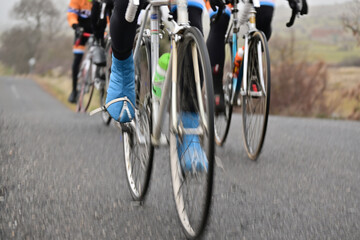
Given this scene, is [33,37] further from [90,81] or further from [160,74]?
[160,74]

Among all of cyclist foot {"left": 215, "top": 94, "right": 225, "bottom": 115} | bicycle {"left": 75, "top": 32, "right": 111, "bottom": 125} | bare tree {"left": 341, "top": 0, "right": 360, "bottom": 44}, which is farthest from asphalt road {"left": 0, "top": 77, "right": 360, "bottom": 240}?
bare tree {"left": 341, "top": 0, "right": 360, "bottom": 44}

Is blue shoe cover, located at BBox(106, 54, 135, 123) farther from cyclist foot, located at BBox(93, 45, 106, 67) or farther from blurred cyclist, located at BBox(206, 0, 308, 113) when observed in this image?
cyclist foot, located at BBox(93, 45, 106, 67)

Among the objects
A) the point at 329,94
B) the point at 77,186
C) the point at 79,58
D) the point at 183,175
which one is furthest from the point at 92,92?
the point at 329,94

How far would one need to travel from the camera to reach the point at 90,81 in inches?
299

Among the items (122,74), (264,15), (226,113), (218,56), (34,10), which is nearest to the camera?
(122,74)

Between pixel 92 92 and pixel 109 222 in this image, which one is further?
pixel 92 92

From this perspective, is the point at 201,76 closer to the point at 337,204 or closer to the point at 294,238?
the point at 294,238

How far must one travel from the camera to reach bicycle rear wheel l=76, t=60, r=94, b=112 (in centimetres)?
765

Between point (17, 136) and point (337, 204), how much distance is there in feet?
12.8

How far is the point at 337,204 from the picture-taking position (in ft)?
9.86

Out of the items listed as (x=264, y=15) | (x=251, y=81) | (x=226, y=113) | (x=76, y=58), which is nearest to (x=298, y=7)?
(x=264, y=15)

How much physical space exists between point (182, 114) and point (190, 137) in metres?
0.12

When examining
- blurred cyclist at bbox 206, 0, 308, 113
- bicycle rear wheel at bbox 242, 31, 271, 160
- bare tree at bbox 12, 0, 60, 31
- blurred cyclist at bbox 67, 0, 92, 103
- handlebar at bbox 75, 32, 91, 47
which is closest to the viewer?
bicycle rear wheel at bbox 242, 31, 271, 160

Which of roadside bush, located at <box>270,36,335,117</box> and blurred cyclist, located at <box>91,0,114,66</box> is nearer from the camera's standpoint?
blurred cyclist, located at <box>91,0,114,66</box>
